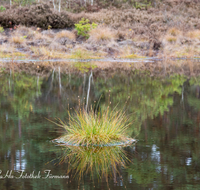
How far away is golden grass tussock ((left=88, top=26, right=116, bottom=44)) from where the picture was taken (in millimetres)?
35519

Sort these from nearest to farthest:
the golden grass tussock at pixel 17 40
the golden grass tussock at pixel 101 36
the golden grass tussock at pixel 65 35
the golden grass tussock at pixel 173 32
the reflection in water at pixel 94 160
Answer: the reflection in water at pixel 94 160 → the golden grass tussock at pixel 17 40 → the golden grass tussock at pixel 101 36 → the golden grass tussock at pixel 65 35 → the golden grass tussock at pixel 173 32

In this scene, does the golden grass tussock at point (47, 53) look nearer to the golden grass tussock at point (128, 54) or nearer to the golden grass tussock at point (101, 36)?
the golden grass tussock at point (101, 36)

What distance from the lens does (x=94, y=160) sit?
21.2 ft

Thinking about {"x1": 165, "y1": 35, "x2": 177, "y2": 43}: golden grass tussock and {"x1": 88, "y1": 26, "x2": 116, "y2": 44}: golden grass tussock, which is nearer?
{"x1": 88, "y1": 26, "x2": 116, "y2": 44}: golden grass tussock

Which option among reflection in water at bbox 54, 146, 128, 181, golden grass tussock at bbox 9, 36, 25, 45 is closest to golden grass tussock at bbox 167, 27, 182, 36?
golden grass tussock at bbox 9, 36, 25, 45

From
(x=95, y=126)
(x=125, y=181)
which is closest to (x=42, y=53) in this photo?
(x=95, y=126)

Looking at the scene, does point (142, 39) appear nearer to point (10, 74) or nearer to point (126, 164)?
point (10, 74)

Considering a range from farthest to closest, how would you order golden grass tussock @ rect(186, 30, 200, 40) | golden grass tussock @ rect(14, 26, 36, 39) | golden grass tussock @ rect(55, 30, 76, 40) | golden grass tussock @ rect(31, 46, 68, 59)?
golden grass tussock @ rect(186, 30, 200, 40)
golden grass tussock @ rect(14, 26, 36, 39)
golden grass tussock @ rect(55, 30, 76, 40)
golden grass tussock @ rect(31, 46, 68, 59)

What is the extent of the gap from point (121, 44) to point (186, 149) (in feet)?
95.8

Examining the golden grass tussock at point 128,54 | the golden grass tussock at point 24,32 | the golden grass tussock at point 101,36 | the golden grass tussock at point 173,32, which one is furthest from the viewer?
the golden grass tussock at point 173,32

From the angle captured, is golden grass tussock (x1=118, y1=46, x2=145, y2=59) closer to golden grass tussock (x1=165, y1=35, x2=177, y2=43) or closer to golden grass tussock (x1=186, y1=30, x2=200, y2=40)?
golden grass tussock (x1=165, y1=35, x2=177, y2=43)

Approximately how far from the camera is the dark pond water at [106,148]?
211 inches

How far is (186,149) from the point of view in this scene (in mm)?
7047

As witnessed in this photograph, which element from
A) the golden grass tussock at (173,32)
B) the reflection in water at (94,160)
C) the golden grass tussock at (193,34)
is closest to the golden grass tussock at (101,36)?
the golden grass tussock at (173,32)
